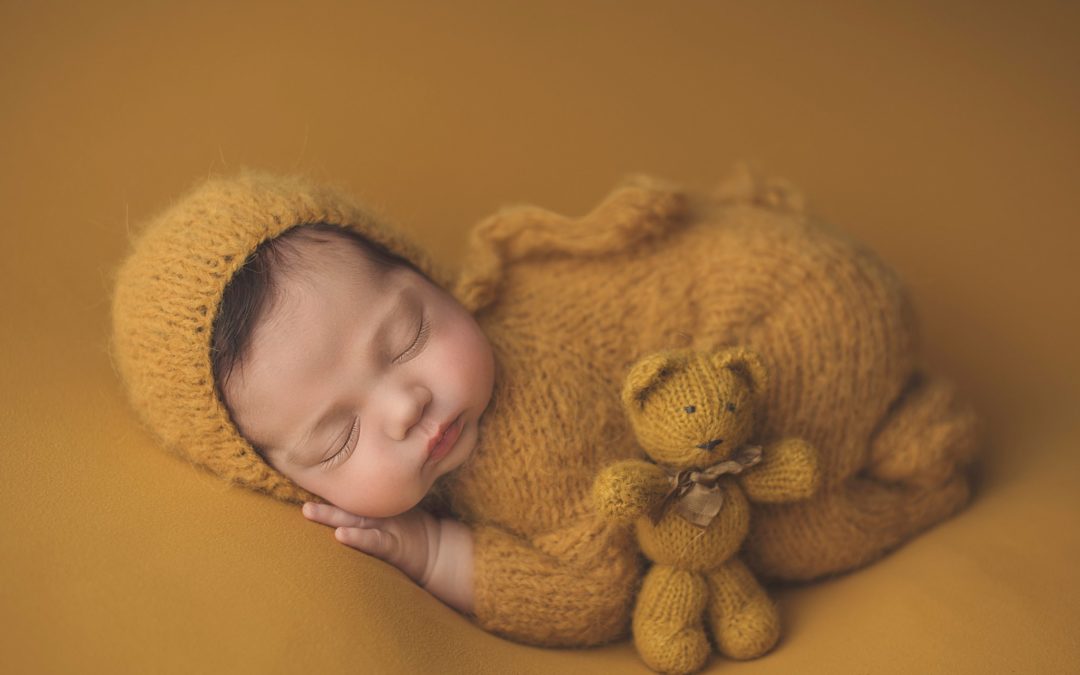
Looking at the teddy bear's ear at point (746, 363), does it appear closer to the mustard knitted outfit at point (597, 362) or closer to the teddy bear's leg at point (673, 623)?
the mustard knitted outfit at point (597, 362)

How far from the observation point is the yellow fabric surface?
3.28ft

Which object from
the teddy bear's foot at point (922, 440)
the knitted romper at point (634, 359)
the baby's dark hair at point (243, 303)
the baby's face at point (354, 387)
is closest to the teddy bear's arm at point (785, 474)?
the knitted romper at point (634, 359)

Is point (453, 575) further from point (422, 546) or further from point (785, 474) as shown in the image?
point (785, 474)

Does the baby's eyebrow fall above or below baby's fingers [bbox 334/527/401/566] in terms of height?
above

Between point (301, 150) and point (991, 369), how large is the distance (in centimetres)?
123

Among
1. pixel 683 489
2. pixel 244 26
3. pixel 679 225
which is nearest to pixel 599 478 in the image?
pixel 683 489

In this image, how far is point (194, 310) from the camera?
1123mm

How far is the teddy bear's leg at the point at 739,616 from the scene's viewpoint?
3.88ft

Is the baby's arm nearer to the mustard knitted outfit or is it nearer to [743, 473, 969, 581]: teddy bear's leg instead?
the mustard knitted outfit

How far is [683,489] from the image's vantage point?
1.15 m

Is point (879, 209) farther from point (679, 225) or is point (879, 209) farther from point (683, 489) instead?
point (683, 489)

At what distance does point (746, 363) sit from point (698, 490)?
160 millimetres

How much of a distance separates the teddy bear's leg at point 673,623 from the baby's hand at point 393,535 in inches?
11.0

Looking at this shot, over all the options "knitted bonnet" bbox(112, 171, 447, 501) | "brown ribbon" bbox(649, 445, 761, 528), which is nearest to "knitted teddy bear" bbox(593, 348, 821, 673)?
"brown ribbon" bbox(649, 445, 761, 528)
